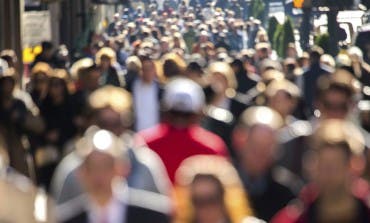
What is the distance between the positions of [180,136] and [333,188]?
96.9 inches

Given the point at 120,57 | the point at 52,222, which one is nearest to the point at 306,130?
the point at 52,222

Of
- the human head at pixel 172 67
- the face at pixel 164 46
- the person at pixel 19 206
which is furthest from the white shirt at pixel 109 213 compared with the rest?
the face at pixel 164 46

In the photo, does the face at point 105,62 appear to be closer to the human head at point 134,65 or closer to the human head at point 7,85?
the human head at point 134,65

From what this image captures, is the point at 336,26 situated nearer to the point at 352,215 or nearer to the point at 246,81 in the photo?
the point at 246,81

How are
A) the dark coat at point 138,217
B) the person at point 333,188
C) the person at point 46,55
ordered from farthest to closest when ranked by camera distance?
the person at point 46,55 → the dark coat at point 138,217 → the person at point 333,188

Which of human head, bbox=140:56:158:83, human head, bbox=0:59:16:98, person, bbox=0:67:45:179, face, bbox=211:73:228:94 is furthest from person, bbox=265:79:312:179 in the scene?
human head, bbox=140:56:158:83

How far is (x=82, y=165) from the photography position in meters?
7.01

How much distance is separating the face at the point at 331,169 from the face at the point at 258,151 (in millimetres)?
1058

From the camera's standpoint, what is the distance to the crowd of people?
6652 mm

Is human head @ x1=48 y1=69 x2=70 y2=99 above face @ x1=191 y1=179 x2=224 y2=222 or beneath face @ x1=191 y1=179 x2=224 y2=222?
beneath

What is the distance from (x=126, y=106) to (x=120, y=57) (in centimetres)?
1721

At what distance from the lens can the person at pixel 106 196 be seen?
6.81 m

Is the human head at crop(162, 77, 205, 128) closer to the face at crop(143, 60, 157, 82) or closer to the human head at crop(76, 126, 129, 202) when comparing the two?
the human head at crop(76, 126, 129, 202)

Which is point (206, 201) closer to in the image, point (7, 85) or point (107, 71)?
point (7, 85)
